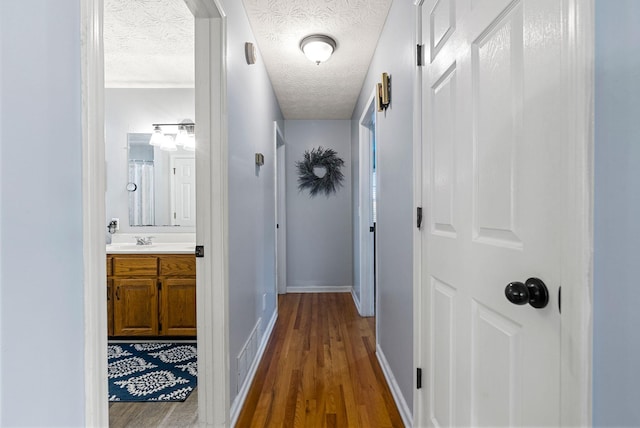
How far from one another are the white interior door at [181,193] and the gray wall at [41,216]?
2.67 meters

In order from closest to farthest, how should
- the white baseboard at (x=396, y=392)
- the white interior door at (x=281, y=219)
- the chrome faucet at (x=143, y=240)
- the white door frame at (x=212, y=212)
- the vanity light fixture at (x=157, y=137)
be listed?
1. the white door frame at (x=212, y=212)
2. the white baseboard at (x=396, y=392)
3. the chrome faucet at (x=143, y=240)
4. the vanity light fixture at (x=157, y=137)
5. the white interior door at (x=281, y=219)

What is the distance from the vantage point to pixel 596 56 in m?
0.55

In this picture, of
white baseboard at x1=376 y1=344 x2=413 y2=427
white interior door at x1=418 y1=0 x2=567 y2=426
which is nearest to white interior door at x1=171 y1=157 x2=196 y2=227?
white baseboard at x1=376 y1=344 x2=413 y2=427

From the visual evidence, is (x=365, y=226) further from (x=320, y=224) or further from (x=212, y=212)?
(x=212, y=212)

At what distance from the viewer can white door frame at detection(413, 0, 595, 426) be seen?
1.86 feet

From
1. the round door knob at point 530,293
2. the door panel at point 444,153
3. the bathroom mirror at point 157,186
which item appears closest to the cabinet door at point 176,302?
the bathroom mirror at point 157,186

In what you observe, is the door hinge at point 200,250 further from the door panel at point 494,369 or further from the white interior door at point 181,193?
the white interior door at point 181,193

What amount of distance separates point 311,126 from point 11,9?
13.2 feet

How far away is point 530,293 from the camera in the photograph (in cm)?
71

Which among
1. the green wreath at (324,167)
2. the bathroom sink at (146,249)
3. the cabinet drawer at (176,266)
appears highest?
the green wreath at (324,167)

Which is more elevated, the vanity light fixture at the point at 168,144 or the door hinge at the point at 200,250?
the vanity light fixture at the point at 168,144

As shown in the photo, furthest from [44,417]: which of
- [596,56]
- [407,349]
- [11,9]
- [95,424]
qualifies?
[407,349]

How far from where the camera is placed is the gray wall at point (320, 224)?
14.5 feet

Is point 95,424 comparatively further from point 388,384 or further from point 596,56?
point 388,384
